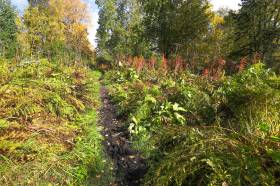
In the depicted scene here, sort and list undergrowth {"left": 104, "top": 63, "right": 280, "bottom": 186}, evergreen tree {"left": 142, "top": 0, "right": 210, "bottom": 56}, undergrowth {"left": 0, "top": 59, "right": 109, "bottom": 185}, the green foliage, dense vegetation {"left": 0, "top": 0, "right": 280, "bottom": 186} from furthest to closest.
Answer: evergreen tree {"left": 142, "top": 0, "right": 210, "bottom": 56} < the green foliage < undergrowth {"left": 0, "top": 59, "right": 109, "bottom": 185} < dense vegetation {"left": 0, "top": 0, "right": 280, "bottom": 186} < undergrowth {"left": 104, "top": 63, "right": 280, "bottom": 186}

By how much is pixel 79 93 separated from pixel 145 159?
3212 mm

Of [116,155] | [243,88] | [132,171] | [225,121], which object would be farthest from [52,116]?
[243,88]

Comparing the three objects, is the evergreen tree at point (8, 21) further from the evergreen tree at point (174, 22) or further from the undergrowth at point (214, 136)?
the undergrowth at point (214, 136)

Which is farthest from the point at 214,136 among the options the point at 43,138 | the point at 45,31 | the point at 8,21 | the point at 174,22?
the point at 45,31

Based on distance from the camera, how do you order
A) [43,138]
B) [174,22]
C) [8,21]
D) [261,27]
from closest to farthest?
[43,138] → [261,27] → [174,22] → [8,21]

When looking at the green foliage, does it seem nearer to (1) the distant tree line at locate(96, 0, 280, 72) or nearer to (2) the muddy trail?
(1) the distant tree line at locate(96, 0, 280, 72)

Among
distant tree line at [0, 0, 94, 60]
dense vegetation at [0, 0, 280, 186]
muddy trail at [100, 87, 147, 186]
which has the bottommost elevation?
muddy trail at [100, 87, 147, 186]

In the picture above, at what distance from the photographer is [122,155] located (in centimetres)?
457

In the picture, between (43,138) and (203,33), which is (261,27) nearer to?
(203,33)

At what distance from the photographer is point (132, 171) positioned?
161 inches

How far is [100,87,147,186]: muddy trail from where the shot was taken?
13.0 feet

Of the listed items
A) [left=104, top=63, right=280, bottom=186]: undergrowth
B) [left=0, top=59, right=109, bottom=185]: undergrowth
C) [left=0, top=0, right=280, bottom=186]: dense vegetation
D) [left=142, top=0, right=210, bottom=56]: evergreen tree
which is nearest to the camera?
[left=104, top=63, right=280, bottom=186]: undergrowth

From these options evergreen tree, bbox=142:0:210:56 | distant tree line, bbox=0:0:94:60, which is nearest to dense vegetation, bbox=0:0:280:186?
distant tree line, bbox=0:0:94:60

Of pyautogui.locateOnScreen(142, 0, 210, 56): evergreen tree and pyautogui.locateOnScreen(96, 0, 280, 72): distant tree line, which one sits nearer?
pyautogui.locateOnScreen(96, 0, 280, 72): distant tree line
